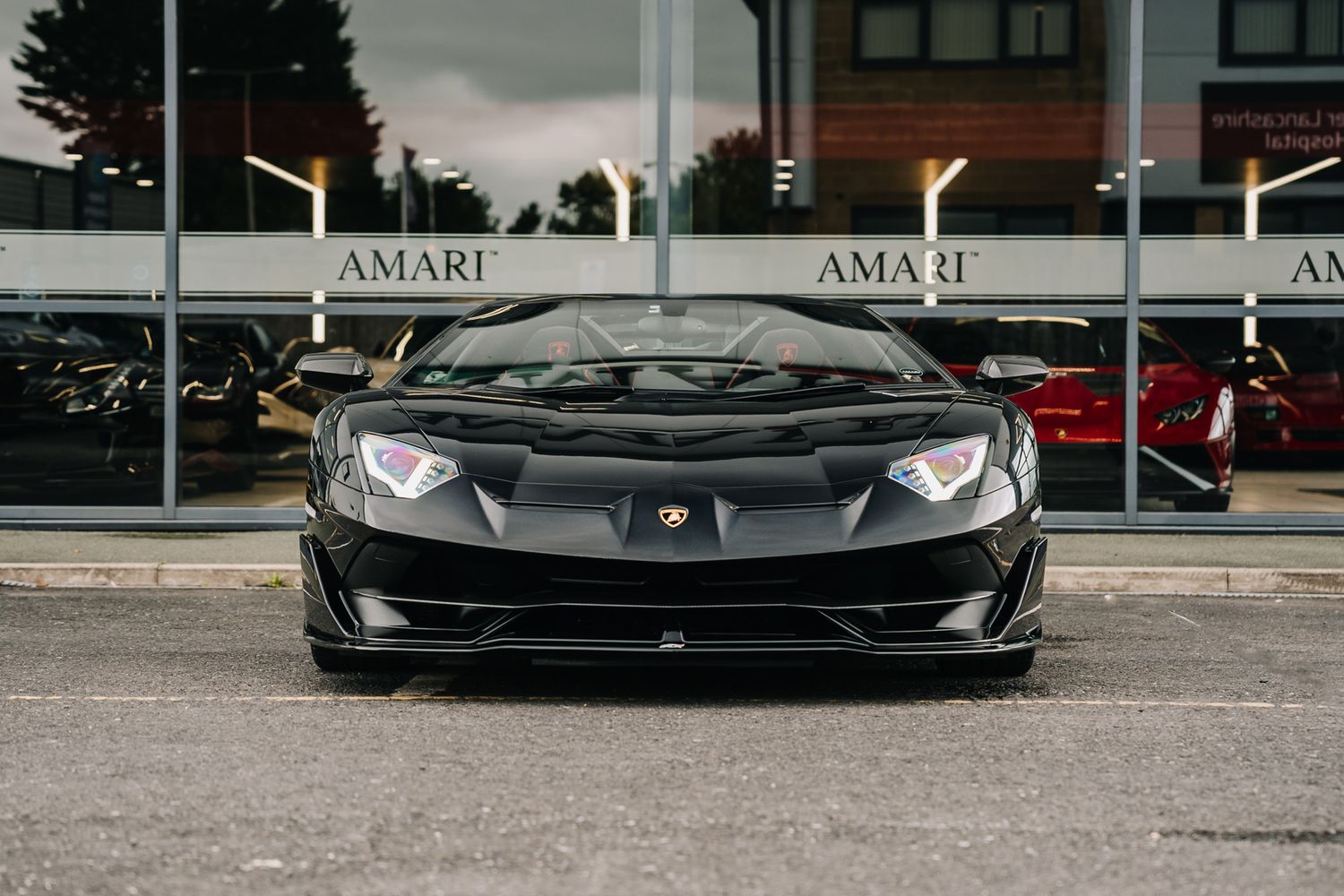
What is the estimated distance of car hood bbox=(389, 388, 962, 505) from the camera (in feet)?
15.2

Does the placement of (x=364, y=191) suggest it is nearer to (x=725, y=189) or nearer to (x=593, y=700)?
(x=725, y=189)

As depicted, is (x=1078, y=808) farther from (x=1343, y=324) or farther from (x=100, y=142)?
(x=100, y=142)

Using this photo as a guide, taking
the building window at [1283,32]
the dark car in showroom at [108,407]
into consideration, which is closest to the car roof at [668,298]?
the dark car in showroom at [108,407]

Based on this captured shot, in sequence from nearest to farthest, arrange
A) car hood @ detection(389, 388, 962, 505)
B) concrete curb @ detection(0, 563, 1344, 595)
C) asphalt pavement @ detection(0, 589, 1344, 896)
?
asphalt pavement @ detection(0, 589, 1344, 896)
car hood @ detection(389, 388, 962, 505)
concrete curb @ detection(0, 563, 1344, 595)

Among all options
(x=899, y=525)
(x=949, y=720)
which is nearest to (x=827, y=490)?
(x=899, y=525)

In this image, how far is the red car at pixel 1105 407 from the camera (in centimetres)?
1044

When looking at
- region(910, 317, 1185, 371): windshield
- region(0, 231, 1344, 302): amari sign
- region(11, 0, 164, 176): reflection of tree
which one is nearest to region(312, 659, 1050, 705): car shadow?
region(910, 317, 1185, 371): windshield

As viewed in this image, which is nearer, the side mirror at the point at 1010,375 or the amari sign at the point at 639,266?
the side mirror at the point at 1010,375

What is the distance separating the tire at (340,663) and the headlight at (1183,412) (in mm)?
6554

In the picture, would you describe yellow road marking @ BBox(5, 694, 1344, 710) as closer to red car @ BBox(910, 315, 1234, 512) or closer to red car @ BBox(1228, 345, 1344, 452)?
red car @ BBox(910, 315, 1234, 512)

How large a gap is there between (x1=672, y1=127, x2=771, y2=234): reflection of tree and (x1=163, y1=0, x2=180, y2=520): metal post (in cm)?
320

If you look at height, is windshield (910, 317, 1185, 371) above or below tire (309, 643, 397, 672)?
above

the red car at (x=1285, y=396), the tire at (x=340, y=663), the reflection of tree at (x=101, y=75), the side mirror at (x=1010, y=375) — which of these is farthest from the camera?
the reflection of tree at (x=101, y=75)

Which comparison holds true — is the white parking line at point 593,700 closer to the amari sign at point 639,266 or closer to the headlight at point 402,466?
the headlight at point 402,466
